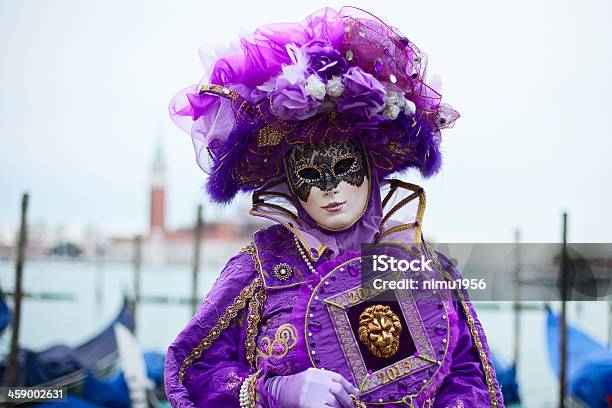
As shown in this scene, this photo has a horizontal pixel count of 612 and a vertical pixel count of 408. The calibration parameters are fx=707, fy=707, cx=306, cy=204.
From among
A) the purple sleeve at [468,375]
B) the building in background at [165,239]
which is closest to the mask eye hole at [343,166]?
the purple sleeve at [468,375]

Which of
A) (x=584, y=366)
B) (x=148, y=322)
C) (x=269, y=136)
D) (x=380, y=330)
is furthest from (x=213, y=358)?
(x=148, y=322)

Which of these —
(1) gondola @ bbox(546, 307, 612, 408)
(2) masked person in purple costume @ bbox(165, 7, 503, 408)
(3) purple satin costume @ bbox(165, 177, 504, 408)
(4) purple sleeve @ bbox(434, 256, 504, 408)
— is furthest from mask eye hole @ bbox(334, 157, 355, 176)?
(1) gondola @ bbox(546, 307, 612, 408)

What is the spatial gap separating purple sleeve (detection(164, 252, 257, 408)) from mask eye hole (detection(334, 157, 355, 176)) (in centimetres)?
29

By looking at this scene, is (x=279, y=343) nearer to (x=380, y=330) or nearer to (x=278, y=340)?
(x=278, y=340)

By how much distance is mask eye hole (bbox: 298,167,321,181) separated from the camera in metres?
1.54

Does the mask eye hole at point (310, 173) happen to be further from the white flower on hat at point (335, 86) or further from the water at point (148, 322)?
the water at point (148, 322)

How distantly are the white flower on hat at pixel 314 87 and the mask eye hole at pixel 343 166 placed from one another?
189mm

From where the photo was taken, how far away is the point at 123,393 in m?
6.75

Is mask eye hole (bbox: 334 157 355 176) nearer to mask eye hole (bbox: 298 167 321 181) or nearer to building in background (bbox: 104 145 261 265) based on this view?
mask eye hole (bbox: 298 167 321 181)

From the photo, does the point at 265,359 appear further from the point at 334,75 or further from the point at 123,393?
the point at 123,393

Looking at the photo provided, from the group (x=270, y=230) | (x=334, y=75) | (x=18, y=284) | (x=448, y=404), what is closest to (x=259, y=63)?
(x=334, y=75)

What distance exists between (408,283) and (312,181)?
0.99ft

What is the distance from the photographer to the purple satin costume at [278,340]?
1.42m
